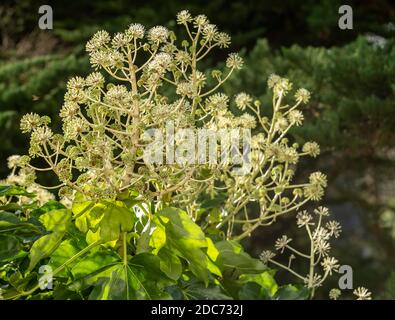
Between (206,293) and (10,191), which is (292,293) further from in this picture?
(10,191)

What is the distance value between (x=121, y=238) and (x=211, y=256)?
0.10 meters

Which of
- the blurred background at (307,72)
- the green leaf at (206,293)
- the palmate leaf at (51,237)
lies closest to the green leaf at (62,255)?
the palmate leaf at (51,237)

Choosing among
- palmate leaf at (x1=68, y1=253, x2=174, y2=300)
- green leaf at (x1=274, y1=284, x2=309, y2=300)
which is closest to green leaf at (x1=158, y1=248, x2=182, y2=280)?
palmate leaf at (x1=68, y1=253, x2=174, y2=300)

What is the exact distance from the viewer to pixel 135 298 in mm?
642

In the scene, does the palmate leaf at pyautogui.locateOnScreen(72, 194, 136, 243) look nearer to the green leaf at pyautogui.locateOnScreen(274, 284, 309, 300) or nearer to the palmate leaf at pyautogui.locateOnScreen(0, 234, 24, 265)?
the palmate leaf at pyautogui.locateOnScreen(0, 234, 24, 265)

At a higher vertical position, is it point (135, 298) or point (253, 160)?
point (253, 160)

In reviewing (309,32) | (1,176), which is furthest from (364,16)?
(1,176)

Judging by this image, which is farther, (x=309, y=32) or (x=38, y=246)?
(x=309, y=32)

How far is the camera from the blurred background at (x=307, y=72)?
187 cm

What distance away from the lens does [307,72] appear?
1.98m

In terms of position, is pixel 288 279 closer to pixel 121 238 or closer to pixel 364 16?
pixel 364 16

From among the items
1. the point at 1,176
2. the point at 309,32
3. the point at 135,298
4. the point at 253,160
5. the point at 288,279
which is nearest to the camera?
the point at 135,298

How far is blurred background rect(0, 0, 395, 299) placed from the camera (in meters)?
1.87
